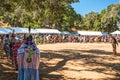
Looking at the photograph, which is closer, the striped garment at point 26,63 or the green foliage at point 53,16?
the striped garment at point 26,63

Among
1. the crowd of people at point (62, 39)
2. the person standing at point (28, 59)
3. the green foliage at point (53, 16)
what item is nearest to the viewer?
the person standing at point (28, 59)

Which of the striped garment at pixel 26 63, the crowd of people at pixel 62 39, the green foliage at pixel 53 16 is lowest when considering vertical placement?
the striped garment at pixel 26 63

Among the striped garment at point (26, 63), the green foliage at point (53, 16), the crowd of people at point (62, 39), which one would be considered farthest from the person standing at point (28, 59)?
the crowd of people at point (62, 39)

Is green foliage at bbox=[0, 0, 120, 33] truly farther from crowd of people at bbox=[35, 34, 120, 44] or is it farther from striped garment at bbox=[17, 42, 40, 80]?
striped garment at bbox=[17, 42, 40, 80]

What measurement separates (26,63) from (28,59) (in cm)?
16

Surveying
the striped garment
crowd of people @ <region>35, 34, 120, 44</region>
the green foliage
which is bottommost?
the striped garment

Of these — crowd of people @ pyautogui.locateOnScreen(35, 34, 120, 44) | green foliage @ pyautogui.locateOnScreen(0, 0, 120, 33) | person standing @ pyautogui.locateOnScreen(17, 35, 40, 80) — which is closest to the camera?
person standing @ pyautogui.locateOnScreen(17, 35, 40, 80)

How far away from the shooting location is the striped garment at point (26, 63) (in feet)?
33.2

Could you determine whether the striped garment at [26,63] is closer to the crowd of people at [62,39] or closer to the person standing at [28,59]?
the person standing at [28,59]

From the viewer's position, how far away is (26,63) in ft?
33.4

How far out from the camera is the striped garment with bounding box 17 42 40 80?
33.2ft

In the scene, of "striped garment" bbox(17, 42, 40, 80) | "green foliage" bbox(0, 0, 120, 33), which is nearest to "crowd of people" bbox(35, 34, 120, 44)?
"green foliage" bbox(0, 0, 120, 33)

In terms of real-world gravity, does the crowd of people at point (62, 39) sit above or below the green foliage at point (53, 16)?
below

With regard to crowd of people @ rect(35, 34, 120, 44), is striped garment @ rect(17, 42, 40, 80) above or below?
below
